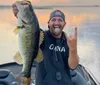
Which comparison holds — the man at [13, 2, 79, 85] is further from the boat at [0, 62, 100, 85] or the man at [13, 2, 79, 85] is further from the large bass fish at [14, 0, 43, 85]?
the large bass fish at [14, 0, 43, 85]

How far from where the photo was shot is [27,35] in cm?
385

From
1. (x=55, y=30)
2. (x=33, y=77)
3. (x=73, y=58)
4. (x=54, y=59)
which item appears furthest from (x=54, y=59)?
(x=33, y=77)

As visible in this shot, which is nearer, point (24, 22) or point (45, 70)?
point (24, 22)

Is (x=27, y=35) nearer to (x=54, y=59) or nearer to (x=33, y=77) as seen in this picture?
(x=54, y=59)

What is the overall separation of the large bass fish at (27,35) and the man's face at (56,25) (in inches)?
25.0

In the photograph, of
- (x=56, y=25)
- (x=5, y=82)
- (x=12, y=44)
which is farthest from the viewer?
(x=12, y=44)

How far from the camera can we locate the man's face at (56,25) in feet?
15.5

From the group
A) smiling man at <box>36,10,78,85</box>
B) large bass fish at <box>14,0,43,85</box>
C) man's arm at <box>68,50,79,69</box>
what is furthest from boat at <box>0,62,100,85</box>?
large bass fish at <box>14,0,43,85</box>

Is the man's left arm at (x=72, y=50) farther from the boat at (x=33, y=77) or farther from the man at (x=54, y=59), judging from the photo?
the boat at (x=33, y=77)

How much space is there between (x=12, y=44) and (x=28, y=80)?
13546 millimetres

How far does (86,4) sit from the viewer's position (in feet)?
352

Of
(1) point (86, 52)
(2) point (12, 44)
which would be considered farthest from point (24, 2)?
(2) point (12, 44)

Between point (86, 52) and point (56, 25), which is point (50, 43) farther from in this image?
point (86, 52)

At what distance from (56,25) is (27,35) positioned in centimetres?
93
